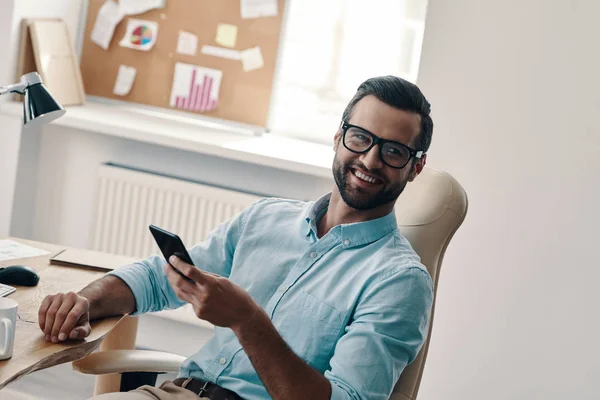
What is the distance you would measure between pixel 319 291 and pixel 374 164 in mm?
282

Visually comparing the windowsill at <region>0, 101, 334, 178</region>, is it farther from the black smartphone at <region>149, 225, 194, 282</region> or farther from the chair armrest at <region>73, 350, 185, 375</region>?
the black smartphone at <region>149, 225, 194, 282</region>

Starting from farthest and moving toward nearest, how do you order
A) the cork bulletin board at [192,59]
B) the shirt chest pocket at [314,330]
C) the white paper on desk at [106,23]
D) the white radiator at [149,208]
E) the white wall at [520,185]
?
the white paper on desk at [106,23]
the cork bulletin board at [192,59]
the white radiator at [149,208]
the white wall at [520,185]
the shirt chest pocket at [314,330]

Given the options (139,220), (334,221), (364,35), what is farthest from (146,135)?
(334,221)

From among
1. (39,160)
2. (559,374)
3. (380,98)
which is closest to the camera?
(380,98)

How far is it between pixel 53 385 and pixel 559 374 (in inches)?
68.3

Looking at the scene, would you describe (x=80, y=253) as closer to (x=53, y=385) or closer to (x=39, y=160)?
(x=53, y=385)

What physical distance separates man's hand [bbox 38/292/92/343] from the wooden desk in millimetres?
15

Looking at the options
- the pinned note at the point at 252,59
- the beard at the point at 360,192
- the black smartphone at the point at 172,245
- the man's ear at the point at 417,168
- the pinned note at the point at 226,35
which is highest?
the pinned note at the point at 226,35

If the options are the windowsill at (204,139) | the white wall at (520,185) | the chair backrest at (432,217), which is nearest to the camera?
the chair backrest at (432,217)

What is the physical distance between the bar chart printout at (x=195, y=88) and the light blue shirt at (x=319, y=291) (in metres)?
1.53

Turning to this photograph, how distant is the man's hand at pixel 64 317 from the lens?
1542 mm

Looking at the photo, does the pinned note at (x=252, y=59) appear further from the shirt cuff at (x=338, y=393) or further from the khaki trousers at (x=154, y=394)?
the shirt cuff at (x=338, y=393)

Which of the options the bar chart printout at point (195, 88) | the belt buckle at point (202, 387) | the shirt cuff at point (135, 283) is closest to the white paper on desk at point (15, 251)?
the shirt cuff at point (135, 283)

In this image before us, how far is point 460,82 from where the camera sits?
274 cm
